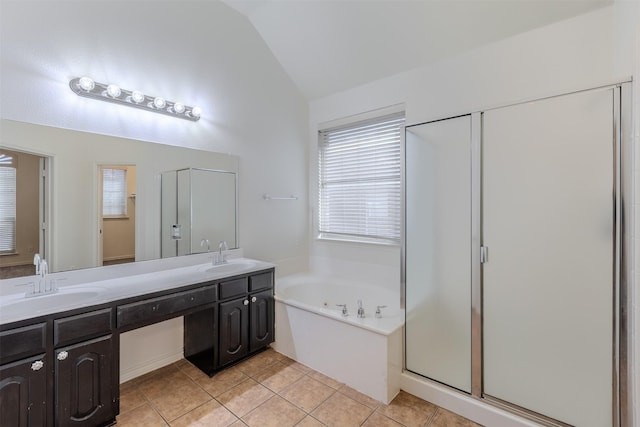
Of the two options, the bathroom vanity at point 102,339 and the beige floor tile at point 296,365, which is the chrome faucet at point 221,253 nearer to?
the bathroom vanity at point 102,339

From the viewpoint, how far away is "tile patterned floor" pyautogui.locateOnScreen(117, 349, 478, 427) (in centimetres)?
177

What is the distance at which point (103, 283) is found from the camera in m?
1.95

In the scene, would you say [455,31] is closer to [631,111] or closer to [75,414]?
[631,111]

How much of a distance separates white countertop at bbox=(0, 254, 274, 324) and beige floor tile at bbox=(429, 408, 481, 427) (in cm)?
166

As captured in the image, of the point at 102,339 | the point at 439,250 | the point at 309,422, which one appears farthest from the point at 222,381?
the point at 439,250

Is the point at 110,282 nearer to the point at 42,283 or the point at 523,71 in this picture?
the point at 42,283

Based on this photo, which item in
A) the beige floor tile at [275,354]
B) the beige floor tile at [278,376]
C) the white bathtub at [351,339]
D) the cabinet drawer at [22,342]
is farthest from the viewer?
the beige floor tile at [275,354]

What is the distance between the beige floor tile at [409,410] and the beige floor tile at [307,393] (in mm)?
414

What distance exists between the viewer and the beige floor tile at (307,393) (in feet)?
6.34

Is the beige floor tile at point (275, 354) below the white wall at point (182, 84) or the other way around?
below

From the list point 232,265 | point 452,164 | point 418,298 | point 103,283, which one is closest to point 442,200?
point 452,164

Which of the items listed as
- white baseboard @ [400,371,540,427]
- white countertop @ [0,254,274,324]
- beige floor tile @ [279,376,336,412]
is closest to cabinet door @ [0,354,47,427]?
white countertop @ [0,254,274,324]

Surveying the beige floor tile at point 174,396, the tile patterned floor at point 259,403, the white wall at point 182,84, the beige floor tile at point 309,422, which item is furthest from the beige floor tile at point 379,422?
the white wall at point 182,84

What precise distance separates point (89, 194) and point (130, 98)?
755 mm
